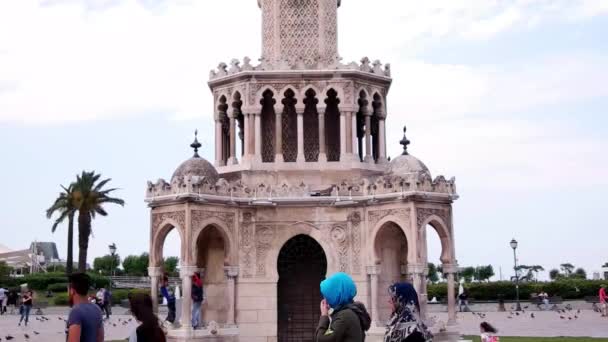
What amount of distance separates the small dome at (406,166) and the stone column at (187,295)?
21.6 feet

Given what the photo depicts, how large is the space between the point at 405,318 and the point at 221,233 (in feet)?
61.1

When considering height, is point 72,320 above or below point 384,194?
below

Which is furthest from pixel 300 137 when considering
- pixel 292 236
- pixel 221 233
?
pixel 221 233

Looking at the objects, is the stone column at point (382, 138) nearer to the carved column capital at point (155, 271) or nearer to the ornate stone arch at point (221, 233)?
the ornate stone arch at point (221, 233)

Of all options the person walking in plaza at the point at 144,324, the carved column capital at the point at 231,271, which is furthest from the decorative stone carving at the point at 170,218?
the person walking in plaza at the point at 144,324

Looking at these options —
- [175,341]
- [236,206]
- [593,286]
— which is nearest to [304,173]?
[236,206]

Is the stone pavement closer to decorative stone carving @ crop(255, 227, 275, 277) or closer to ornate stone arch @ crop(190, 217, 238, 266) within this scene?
decorative stone carving @ crop(255, 227, 275, 277)

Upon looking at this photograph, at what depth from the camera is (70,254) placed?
57844 mm

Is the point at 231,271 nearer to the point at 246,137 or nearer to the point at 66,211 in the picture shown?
the point at 246,137

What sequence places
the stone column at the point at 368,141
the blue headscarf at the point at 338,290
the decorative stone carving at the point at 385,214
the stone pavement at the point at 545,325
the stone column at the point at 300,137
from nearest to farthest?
the blue headscarf at the point at 338,290 → the decorative stone carving at the point at 385,214 → the stone column at the point at 300,137 → the stone column at the point at 368,141 → the stone pavement at the point at 545,325

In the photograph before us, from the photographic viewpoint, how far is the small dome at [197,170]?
25.3m

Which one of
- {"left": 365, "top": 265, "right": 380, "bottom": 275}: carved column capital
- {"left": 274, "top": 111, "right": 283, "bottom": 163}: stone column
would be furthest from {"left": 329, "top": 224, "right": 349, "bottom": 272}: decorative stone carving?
{"left": 274, "top": 111, "right": 283, "bottom": 163}: stone column

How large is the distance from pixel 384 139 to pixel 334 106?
203cm

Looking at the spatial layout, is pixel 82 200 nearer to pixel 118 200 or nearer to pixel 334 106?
pixel 118 200
